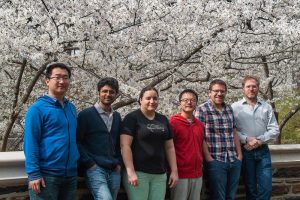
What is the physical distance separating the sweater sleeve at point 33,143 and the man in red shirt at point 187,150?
129cm

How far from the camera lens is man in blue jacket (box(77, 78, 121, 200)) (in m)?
3.31

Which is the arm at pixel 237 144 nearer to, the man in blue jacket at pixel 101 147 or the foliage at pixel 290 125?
the man in blue jacket at pixel 101 147

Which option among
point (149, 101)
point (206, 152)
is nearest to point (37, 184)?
point (149, 101)

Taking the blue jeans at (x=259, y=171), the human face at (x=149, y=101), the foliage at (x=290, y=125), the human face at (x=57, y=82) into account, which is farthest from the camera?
the foliage at (x=290, y=125)

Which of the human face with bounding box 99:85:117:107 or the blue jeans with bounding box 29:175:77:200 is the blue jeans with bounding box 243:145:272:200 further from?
the blue jeans with bounding box 29:175:77:200

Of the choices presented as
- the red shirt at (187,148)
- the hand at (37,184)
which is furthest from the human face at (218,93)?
the hand at (37,184)

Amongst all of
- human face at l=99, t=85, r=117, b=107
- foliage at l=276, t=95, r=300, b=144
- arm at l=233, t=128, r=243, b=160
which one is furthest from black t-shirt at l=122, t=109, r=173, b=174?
foliage at l=276, t=95, r=300, b=144

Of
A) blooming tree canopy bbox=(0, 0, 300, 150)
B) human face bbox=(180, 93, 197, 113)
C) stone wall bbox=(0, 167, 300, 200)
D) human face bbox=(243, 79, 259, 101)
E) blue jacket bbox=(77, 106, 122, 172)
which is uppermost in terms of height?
blooming tree canopy bbox=(0, 0, 300, 150)

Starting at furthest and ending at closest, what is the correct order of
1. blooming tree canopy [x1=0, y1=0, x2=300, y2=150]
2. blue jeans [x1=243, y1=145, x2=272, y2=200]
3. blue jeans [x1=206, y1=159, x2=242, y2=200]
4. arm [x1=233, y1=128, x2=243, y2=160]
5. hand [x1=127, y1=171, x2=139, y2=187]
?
blooming tree canopy [x1=0, y1=0, x2=300, y2=150], blue jeans [x1=243, y1=145, x2=272, y2=200], arm [x1=233, y1=128, x2=243, y2=160], blue jeans [x1=206, y1=159, x2=242, y2=200], hand [x1=127, y1=171, x2=139, y2=187]

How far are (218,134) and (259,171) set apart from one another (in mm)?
642

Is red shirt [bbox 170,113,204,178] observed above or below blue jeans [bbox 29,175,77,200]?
above

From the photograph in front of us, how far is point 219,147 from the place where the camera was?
158 inches

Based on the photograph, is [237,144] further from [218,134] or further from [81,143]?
[81,143]

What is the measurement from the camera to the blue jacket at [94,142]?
10.9ft
